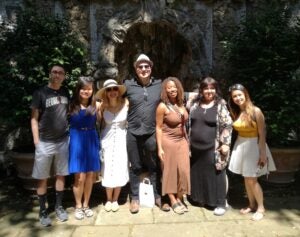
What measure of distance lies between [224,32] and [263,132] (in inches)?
103

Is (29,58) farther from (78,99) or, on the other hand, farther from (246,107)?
(246,107)

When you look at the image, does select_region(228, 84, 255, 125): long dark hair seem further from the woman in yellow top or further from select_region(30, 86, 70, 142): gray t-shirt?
select_region(30, 86, 70, 142): gray t-shirt

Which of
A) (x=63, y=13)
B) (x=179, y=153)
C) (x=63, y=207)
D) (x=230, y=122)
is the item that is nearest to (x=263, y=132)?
(x=230, y=122)

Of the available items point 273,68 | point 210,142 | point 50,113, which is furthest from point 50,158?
point 273,68

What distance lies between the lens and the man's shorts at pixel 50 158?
3797mm

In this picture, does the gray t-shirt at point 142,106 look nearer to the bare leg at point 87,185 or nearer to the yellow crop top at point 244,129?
the bare leg at point 87,185

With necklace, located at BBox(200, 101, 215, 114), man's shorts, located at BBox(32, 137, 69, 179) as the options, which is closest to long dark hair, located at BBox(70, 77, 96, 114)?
man's shorts, located at BBox(32, 137, 69, 179)

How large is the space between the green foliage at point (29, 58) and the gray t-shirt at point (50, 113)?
762 mm

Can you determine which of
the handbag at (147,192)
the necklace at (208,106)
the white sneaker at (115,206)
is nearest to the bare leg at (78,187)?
the white sneaker at (115,206)

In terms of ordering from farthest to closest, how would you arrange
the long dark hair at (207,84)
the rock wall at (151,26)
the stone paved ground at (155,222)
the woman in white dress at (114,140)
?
the rock wall at (151,26) → the woman in white dress at (114,140) → the long dark hair at (207,84) → the stone paved ground at (155,222)

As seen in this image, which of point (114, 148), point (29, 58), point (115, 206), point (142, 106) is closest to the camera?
point (142, 106)

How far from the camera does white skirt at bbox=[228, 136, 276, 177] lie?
155 inches

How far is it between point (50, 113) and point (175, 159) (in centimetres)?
146

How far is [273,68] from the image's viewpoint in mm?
4809
